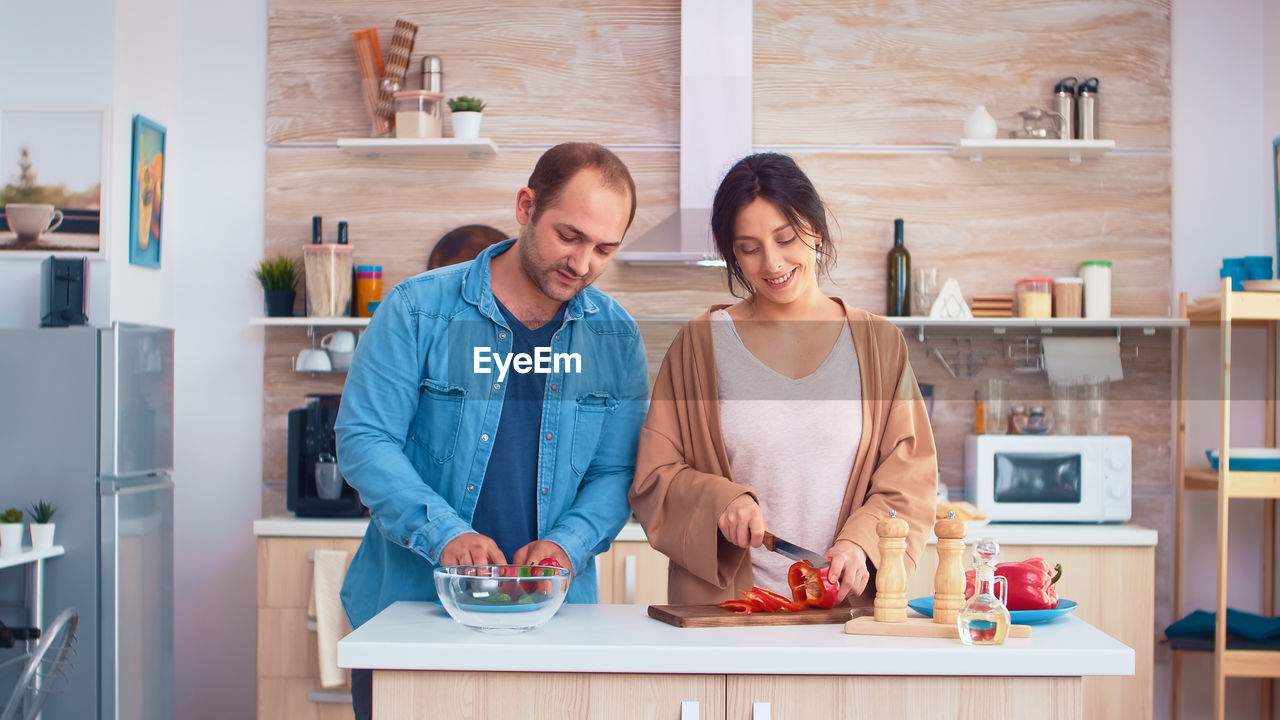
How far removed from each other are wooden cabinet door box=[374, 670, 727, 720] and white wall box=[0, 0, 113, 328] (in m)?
2.24

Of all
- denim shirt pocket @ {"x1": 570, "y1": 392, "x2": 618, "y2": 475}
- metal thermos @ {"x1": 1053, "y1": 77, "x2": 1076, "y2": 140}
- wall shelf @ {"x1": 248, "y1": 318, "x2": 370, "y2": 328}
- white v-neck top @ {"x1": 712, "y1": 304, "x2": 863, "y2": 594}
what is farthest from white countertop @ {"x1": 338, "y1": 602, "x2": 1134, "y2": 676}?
metal thermos @ {"x1": 1053, "y1": 77, "x2": 1076, "y2": 140}

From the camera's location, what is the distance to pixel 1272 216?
3516 millimetres

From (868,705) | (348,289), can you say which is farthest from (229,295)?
(868,705)

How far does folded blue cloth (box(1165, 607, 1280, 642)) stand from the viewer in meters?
3.08

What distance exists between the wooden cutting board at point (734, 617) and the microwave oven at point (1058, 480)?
1.92m

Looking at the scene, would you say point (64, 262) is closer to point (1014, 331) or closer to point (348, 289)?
point (348, 289)

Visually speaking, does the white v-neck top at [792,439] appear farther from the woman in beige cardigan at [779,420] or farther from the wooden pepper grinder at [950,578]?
the wooden pepper grinder at [950,578]

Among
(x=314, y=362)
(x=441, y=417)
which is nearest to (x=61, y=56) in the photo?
(x=314, y=362)

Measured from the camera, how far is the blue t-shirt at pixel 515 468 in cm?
172

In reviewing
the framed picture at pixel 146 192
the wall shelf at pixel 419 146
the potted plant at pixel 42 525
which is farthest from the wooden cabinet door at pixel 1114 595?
the framed picture at pixel 146 192

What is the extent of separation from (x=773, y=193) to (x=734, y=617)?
25.3 inches

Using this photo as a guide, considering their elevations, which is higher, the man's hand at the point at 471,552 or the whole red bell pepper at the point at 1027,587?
the man's hand at the point at 471,552

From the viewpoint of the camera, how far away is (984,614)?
4.38 ft

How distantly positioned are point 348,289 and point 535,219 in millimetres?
1971
